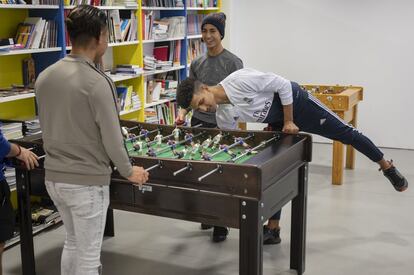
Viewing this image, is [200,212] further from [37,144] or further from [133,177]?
[37,144]

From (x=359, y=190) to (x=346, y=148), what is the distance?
2.92ft

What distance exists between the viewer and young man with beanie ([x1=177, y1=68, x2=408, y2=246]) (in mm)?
3295

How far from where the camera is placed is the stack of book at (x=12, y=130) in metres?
3.85

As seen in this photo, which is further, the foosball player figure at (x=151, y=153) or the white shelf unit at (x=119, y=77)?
the white shelf unit at (x=119, y=77)

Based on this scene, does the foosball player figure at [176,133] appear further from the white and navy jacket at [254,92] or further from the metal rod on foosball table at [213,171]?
the metal rod on foosball table at [213,171]

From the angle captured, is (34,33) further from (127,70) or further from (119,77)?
(127,70)

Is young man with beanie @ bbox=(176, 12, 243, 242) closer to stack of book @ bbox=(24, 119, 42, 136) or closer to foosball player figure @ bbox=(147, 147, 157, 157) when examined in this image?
foosball player figure @ bbox=(147, 147, 157, 157)

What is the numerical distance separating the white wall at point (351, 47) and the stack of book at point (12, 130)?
3966mm

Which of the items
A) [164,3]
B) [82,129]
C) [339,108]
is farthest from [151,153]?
[164,3]

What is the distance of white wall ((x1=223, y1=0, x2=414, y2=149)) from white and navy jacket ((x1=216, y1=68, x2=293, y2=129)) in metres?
3.68

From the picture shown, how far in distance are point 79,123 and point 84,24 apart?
1.40 ft

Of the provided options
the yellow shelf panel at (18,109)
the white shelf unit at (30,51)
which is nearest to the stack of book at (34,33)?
the white shelf unit at (30,51)

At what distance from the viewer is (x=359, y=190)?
4.99 m

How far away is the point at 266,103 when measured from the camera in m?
3.44
